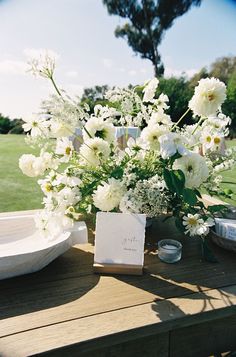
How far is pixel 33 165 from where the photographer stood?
0.96 metres

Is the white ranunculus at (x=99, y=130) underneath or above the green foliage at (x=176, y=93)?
underneath

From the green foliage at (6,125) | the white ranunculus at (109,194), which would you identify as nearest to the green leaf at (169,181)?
the white ranunculus at (109,194)

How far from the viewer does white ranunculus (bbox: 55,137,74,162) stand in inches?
34.4

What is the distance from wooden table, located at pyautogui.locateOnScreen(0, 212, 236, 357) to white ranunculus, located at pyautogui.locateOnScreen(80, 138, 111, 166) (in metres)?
0.27

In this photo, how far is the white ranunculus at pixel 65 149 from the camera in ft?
2.87

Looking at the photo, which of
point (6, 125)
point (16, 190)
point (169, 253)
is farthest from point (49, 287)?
point (6, 125)

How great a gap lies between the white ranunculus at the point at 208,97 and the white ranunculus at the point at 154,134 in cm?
10

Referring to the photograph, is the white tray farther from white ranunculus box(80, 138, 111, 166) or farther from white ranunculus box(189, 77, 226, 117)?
white ranunculus box(189, 77, 226, 117)

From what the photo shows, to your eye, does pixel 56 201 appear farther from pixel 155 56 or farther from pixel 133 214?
pixel 155 56

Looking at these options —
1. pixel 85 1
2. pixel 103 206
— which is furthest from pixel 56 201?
pixel 85 1

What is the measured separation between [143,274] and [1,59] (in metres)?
9.95

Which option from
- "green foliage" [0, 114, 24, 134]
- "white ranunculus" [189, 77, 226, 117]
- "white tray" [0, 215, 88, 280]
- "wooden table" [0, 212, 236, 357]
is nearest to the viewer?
"wooden table" [0, 212, 236, 357]

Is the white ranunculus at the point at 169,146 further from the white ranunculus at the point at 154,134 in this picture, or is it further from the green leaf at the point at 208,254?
the green leaf at the point at 208,254

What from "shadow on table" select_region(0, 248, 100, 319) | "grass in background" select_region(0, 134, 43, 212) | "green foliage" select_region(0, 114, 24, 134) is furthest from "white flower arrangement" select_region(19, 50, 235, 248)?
"green foliage" select_region(0, 114, 24, 134)
